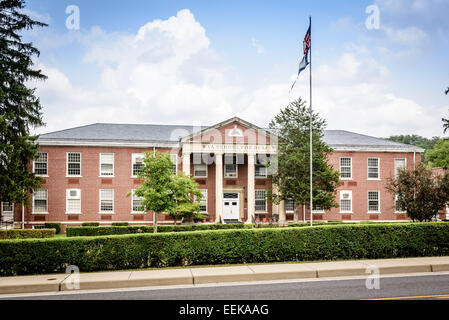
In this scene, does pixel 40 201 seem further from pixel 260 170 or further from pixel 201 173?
pixel 260 170

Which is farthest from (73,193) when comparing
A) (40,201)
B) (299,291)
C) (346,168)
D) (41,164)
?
(299,291)

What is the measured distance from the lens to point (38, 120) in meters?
24.4

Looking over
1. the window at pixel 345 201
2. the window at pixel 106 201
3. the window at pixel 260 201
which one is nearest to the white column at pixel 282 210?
the window at pixel 260 201

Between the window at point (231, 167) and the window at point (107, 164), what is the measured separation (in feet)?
36.4

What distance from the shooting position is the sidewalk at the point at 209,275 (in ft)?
33.4

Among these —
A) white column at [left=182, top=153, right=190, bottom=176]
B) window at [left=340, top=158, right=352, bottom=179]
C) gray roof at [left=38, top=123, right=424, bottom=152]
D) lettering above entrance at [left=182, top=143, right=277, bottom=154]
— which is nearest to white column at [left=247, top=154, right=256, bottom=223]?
lettering above entrance at [left=182, top=143, right=277, bottom=154]

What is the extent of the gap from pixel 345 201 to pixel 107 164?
79.3 feet

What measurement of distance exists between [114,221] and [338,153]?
23.4 meters

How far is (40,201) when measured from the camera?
107 feet

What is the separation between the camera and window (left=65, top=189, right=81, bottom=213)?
32.8 metres

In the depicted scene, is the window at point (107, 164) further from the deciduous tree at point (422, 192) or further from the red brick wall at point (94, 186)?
the deciduous tree at point (422, 192)

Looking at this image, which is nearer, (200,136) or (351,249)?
(351,249)
